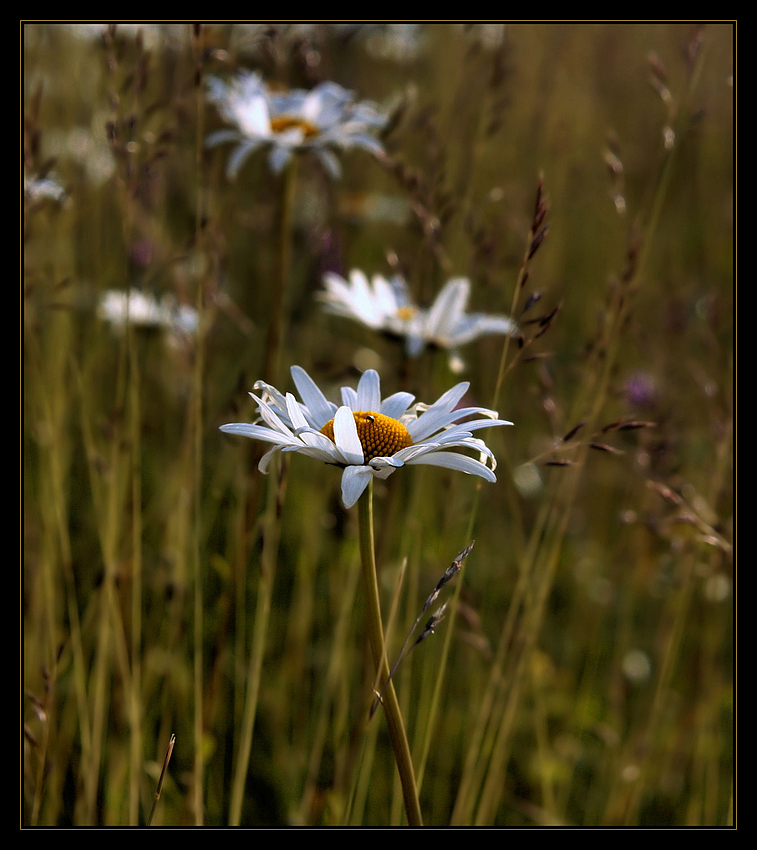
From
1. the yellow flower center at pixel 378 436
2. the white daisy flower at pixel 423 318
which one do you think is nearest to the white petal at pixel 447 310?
the white daisy flower at pixel 423 318

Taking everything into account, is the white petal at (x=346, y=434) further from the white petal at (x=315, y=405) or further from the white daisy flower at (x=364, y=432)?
the white petal at (x=315, y=405)

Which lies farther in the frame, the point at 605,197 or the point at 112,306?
the point at 605,197

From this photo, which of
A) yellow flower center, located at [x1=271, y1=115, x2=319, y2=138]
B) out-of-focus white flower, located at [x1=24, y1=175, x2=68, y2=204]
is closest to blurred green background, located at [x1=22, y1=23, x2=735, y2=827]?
out-of-focus white flower, located at [x1=24, y1=175, x2=68, y2=204]

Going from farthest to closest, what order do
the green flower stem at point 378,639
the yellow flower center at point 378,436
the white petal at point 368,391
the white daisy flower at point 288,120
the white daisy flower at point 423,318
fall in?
1. the white daisy flower at point 288,120
2. the white daisy flower at point 423,318
3. the white petal at point 368,391
4. the yellow flower center at point 378,436
5. the green flower stem at point 378,639

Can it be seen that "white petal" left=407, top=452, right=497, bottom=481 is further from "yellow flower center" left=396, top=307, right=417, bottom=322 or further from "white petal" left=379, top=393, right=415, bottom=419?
"yellow flower center" left=396, top=307, right=417, bottom=322

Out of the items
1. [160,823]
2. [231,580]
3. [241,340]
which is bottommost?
[160,823]
